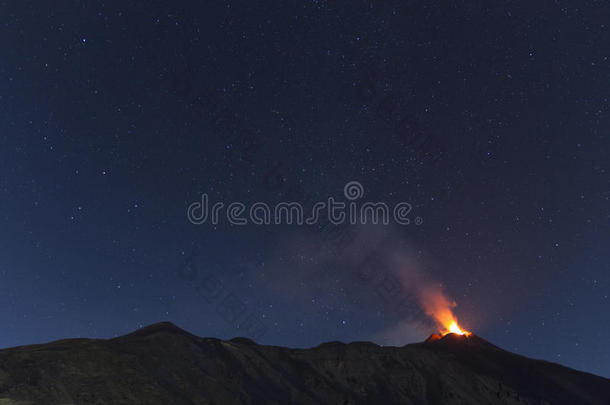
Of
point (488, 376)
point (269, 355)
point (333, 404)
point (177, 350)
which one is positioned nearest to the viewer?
point (177, 350)

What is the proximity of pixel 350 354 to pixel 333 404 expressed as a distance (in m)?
13.6

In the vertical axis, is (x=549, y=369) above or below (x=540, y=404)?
above

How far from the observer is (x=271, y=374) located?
40625mm

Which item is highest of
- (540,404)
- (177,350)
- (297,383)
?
(177,350)

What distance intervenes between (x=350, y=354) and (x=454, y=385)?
17.6 metres

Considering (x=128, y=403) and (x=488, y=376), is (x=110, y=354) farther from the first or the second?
(x=488, y=376)

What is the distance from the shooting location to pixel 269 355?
46.2 metres

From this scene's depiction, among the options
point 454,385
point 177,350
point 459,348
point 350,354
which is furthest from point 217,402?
point 459,348

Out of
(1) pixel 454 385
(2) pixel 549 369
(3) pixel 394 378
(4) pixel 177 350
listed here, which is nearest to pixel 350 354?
(3) pixel 394 378

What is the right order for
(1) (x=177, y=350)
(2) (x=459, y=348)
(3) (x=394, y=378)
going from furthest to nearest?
(2) (x=459, y=348)
(3) (x=394, y=378)
(1) (x=177, y=350)

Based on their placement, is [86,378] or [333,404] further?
[333,404]

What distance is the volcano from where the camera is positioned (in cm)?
2177

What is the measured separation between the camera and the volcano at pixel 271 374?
2177 centimetres

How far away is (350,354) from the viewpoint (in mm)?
53594
